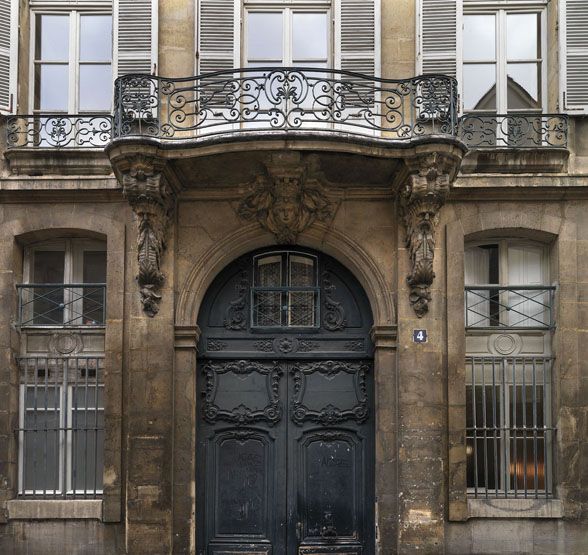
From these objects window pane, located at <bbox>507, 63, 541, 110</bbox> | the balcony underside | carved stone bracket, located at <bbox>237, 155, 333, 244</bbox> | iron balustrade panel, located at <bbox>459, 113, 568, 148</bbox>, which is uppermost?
window pane, located at <bbox>507, 63, 541, 110</bbox>

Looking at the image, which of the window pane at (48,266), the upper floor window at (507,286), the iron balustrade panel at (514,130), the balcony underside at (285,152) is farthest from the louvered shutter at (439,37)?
the window pane at (48,266)

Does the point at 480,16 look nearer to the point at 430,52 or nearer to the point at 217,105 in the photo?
the point at 430,52

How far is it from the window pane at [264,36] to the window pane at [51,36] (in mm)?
2211

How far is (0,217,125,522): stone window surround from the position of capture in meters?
11.7

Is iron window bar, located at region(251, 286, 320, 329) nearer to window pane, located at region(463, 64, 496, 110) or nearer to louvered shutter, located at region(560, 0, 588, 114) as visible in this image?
window pane, located at region(463, 64, 496, 110)

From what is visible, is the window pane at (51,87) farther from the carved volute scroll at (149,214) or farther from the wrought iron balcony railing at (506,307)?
the wrought iron balcony railing at (506,307)

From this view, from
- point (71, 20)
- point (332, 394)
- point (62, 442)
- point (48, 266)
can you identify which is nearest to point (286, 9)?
point (71, 20)

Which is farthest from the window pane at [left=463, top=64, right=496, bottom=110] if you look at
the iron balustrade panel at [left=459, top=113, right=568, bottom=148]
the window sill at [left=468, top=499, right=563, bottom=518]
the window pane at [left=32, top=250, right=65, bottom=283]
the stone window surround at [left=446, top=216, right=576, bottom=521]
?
the window pane at [left=32, top=250, right=65, bottom=283]

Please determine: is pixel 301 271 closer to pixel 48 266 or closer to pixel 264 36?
pixel 264 36

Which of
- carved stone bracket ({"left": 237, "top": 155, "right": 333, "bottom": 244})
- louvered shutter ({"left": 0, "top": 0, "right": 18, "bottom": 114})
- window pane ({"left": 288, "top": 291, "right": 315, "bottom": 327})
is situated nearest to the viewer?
carved stone bracket ({"left": 237, "top": 155, "right": 333, "bottom": 244})

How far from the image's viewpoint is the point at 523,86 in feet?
41.5

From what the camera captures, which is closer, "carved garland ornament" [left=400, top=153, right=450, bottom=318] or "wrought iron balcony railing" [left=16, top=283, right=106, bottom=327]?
"carved garland ornament" [left=400, top=153, right=450, bottom=318]

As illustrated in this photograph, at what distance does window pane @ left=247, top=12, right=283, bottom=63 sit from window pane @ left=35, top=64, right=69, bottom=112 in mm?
2232

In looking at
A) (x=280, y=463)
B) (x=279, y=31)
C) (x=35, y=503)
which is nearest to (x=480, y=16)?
(x=279, y=31)
